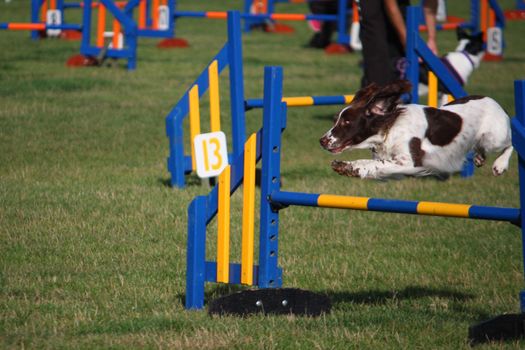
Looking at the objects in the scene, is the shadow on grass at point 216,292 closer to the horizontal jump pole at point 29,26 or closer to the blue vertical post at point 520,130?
the blue vertical post at point 520,130

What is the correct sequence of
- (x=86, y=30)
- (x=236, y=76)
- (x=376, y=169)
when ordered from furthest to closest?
(x=86, y=30)
(x=236, y=76)
(x=376, y=169)

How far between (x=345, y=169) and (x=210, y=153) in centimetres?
263

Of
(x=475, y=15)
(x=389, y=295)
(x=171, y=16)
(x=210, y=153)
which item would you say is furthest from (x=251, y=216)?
(x=475, y=15)

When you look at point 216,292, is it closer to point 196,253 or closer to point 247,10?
point 196,253

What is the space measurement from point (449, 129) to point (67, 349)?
218cm

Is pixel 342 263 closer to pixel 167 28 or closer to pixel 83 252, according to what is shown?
pixel 83 252

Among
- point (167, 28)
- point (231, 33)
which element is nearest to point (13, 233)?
point (231, 33)

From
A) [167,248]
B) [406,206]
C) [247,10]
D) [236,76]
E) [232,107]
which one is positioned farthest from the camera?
[247,10]

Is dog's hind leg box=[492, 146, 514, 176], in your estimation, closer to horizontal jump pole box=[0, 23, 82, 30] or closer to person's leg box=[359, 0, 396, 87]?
person's leg box=[359, 0, 396, 87]

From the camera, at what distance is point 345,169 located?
16.2ft

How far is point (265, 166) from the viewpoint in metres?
4.78

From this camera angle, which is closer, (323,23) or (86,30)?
(86,30)

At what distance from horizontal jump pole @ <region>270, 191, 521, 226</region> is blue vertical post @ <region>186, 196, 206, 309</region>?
0.35 meters

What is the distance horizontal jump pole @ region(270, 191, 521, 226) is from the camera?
4.16m
